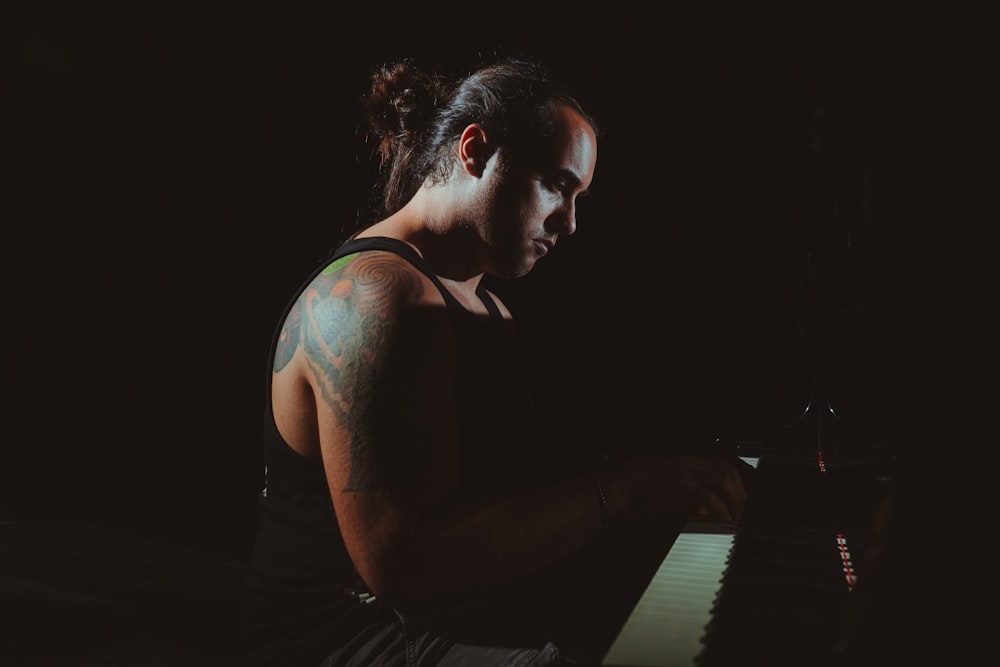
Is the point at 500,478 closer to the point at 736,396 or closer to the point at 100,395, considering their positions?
the point at 736,396

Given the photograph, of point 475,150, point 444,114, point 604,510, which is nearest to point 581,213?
point 444,114

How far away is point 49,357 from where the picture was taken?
4.45 meters

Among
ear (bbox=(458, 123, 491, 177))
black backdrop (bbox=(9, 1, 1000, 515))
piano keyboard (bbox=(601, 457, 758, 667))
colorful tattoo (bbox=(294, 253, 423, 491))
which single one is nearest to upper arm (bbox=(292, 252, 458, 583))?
colorful tattoo (bbox=(294, 253, 423, 491))

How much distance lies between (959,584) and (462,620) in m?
0.59

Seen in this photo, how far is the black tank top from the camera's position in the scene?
1055 millimetres

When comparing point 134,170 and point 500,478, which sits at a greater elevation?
point 134,170

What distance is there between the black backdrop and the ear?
1.00m

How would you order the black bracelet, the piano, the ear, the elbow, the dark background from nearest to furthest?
1. the piano
2. the elbow
3. the black bracelet
4. the ear
5. the dark background

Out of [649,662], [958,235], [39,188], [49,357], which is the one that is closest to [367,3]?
[39,188]

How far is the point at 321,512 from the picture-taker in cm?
107

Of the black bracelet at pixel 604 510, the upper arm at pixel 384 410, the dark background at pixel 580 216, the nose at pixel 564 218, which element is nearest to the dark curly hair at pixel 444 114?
the nose at pixel 564 218

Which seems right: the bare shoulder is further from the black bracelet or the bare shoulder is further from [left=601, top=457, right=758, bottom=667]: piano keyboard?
[left=601, top=457, right=758, bottom=667]: piano keyboard

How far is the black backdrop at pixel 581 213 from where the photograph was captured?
285cm

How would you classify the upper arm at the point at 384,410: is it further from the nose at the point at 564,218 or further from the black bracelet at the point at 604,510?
the nose at the point at 564,218
